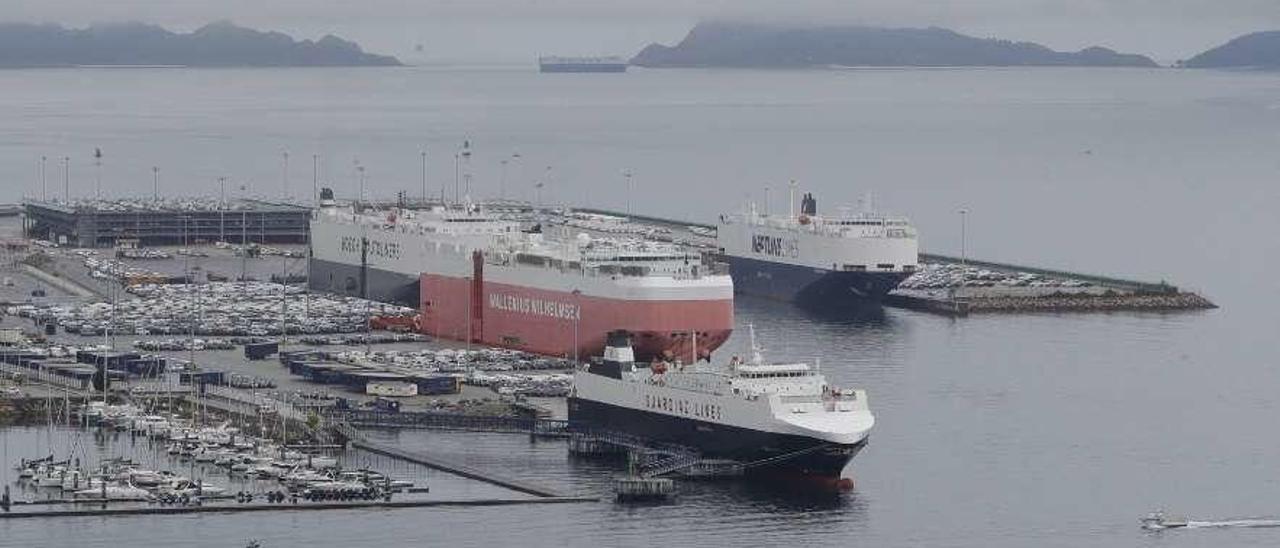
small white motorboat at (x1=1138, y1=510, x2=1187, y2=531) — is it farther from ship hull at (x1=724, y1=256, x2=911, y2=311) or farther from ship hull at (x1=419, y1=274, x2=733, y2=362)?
ship hull at (x1=724, y1=256, x2=911, y2=311)

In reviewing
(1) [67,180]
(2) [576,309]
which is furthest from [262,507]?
(1) [67,180]

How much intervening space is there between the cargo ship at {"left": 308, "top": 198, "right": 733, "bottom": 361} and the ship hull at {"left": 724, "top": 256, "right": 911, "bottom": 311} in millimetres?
3762

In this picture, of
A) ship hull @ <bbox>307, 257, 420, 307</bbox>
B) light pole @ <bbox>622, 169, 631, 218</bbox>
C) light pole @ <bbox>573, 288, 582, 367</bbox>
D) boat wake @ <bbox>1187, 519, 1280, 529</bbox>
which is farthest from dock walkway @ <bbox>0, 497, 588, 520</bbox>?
light pole @ <bbox>622, 169, 631, 218</bbox>

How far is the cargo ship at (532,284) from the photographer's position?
39531 mm

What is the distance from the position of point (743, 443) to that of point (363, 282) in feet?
61.9

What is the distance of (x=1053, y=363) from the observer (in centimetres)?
4138

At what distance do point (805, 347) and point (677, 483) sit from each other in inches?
491

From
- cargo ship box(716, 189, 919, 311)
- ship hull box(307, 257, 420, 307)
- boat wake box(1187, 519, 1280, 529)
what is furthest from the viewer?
cargo ship box(716, 189, 919, 311)

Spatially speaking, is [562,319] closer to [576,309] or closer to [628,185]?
[576,309]

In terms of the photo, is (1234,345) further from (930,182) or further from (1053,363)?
(930,182)

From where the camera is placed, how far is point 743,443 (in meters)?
30.5

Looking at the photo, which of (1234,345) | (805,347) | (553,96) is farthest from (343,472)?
(553,96)

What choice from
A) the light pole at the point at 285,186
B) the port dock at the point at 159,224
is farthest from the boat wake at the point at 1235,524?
the light pole at the point at 285,186

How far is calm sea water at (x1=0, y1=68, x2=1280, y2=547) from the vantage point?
28.6 m
